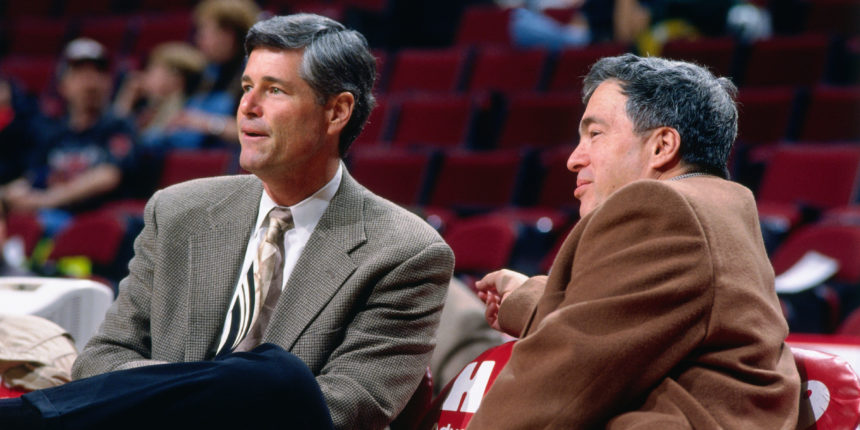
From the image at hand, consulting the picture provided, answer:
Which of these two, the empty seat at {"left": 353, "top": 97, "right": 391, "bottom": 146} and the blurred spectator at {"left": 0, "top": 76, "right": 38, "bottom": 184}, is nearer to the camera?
the empty seat at {"left": 353, "top": 97, "right": 391, "bottom": 146}

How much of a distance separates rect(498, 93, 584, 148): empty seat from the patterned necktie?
3026mm

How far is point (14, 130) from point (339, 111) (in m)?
4.41

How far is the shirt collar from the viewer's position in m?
2.13

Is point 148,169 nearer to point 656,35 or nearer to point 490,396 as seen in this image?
point 656,35

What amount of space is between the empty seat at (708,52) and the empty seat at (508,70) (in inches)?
31.0

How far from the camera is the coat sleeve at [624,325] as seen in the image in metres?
1.41

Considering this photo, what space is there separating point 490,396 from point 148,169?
4.26 meters

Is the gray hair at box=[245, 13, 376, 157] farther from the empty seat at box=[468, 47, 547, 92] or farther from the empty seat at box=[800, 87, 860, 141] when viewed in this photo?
the empty seat at box=[468, 47, 547, 92]

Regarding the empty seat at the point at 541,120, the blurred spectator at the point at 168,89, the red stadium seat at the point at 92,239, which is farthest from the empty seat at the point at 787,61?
the red stadium seat at the point at 92,239

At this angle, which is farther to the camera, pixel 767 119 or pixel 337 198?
pixel 767 119

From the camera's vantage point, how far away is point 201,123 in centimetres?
536

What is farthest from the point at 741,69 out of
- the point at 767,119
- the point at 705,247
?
the point at 705,247

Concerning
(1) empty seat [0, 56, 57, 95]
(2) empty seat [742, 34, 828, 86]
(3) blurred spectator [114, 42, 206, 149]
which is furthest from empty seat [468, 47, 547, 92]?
(1) empty seat [0, 56, 57, 95]

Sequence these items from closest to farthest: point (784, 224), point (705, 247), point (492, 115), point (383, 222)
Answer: point (705, 247) → point (383, 222) → point (784, 224) → point (492, 115)
